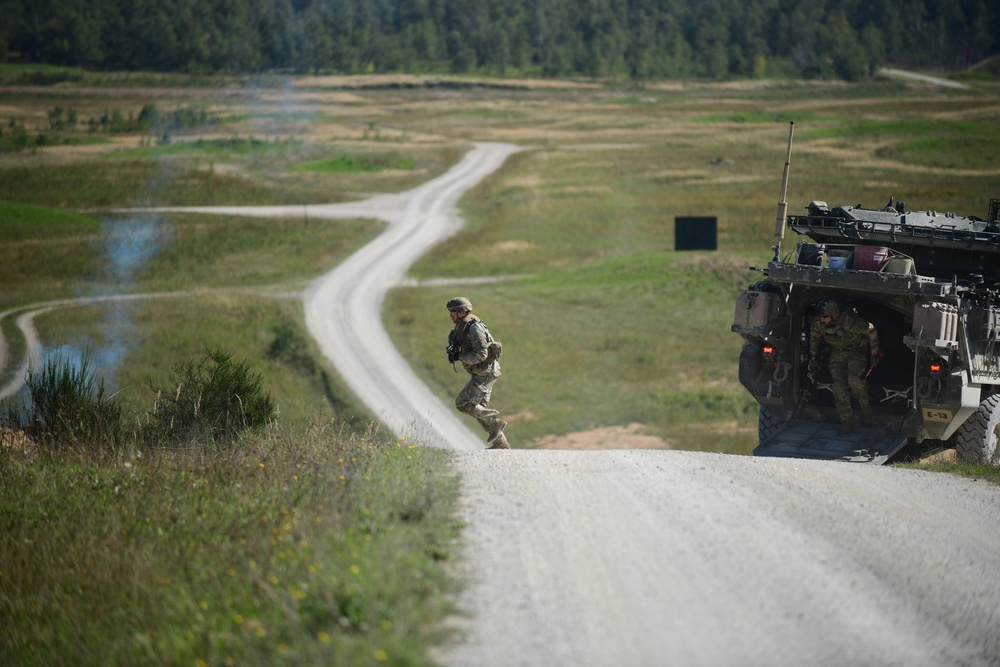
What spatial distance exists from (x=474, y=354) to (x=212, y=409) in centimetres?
356

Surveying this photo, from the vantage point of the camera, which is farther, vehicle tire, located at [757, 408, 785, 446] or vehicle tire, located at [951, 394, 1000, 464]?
vehicle tire, located at [757, 408, 785, 446]

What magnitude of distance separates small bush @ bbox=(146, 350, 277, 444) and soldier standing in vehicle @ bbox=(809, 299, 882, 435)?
25.3 feet

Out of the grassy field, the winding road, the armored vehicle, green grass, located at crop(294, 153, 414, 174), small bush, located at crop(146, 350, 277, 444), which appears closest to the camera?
the winding road

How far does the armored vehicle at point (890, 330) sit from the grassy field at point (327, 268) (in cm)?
590

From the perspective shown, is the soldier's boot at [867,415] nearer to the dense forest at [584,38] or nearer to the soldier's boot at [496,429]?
the soldier's boot at [496,429]

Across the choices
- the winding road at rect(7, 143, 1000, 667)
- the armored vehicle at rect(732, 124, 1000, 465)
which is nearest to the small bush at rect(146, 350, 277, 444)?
the winding road at rect(7, 143, 1000, 667)

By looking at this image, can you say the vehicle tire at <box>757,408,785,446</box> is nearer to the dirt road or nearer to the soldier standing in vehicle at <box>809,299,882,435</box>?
the soldier standing in vehicle at <box>809,299,882,435</box>

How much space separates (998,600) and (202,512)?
6.74 meters

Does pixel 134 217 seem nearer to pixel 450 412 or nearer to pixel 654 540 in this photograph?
pixel 450 412

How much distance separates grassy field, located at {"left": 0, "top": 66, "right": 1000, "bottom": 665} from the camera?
8156mm

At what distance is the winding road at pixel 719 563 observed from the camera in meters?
6.81

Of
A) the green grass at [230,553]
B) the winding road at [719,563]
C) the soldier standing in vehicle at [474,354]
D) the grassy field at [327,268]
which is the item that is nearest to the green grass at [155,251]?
the grassy field at [327,268]

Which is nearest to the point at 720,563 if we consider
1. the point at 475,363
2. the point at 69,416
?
the point at 475,363

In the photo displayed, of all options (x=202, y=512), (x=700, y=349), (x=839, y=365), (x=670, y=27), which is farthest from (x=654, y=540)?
(x=670, y=27)
